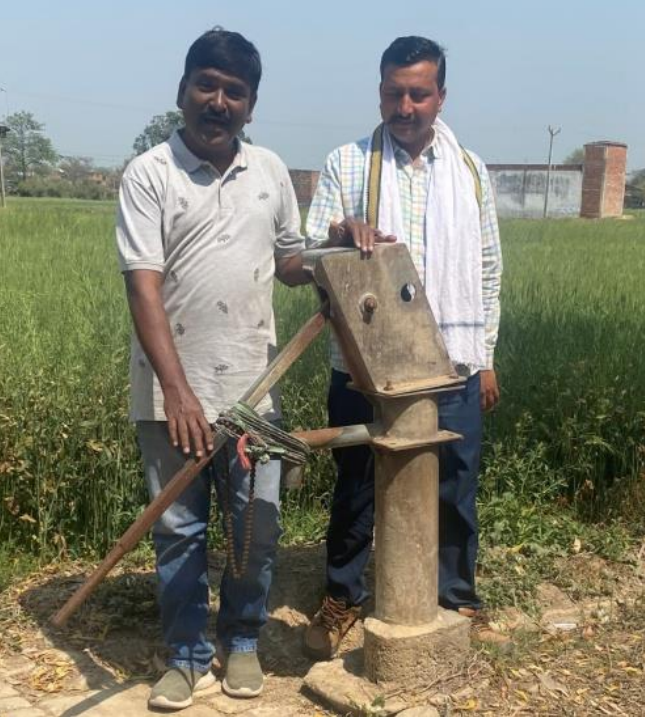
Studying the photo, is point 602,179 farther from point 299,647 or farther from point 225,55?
point 225,55

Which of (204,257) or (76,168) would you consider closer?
(204,257)

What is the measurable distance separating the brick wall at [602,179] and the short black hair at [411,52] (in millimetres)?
33681

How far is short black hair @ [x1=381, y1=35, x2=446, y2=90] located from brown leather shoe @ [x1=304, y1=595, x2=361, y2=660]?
1745 millimetres

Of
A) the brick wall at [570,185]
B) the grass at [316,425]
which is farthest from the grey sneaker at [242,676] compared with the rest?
the brick wall at [570,185]

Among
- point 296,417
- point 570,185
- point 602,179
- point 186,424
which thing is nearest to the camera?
point 186,424

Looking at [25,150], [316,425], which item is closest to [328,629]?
[316,425]

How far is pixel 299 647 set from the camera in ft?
10.9

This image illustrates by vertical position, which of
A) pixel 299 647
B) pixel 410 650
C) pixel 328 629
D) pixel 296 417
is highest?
pixel 296 417

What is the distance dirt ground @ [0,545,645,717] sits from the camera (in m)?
2.84

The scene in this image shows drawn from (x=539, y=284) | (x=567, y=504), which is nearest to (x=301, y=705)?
(x=567, y=504)

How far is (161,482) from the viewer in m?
2.71

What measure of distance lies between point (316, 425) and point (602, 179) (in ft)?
110

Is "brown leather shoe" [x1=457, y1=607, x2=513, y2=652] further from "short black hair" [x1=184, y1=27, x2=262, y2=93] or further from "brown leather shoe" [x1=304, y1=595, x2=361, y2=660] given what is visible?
"short black hair" [x1=184, y1=27, x2=262, y2=93]

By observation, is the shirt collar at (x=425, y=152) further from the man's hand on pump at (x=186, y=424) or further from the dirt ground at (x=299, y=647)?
the dirt ground at (x=299, y=647)
